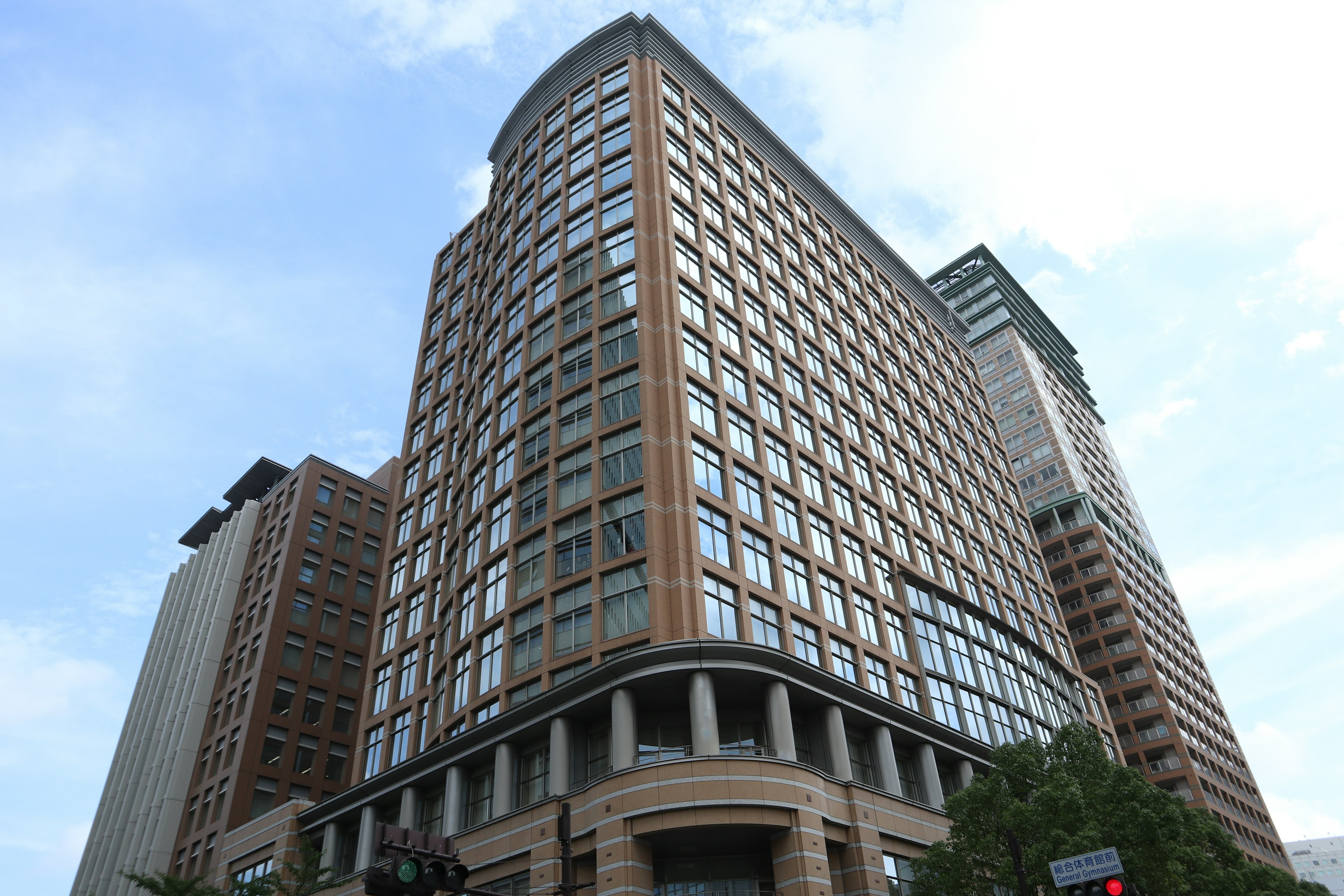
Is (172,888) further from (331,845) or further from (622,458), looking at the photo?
(622,458)

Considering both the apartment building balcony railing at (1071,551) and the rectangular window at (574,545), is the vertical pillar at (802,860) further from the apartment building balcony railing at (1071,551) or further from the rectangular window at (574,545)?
the apartment building balcony railing at (1071,551)

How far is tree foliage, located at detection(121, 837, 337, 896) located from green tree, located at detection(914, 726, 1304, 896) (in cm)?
2612

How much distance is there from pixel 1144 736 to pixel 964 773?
46664 millimetres

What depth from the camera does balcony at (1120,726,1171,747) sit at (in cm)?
8444

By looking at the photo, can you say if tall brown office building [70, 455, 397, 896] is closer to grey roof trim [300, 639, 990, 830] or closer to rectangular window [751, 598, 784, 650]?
grey roof trim [300, 639, 990, 830]

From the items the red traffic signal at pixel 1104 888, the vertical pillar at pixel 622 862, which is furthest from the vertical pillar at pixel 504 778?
the red traffic signal at pixel 1104 888

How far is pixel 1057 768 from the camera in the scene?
34719mm

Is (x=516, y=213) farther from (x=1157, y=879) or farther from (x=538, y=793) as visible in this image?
(x=1157, y=879)

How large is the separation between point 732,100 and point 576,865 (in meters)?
52.8

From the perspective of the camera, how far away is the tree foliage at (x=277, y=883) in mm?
37375

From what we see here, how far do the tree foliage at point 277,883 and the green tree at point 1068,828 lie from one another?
26115mm

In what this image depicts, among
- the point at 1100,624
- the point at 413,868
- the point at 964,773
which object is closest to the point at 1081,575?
the point at 1100,624

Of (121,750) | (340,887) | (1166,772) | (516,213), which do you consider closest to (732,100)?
(516,213)

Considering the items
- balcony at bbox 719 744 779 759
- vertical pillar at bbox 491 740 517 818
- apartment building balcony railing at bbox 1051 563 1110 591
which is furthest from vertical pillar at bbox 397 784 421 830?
apartment building balcony railing at bbox 1051 563 1110 591
